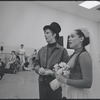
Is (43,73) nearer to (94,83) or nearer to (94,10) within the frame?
(94,83)

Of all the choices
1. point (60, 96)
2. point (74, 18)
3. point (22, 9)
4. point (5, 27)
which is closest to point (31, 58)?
point (5, 27)

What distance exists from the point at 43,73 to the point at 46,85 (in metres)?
0.13

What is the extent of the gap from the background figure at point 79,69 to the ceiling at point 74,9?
16.6 feet

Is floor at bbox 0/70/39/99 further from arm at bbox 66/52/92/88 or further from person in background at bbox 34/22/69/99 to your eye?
arm at bbox 66/52/92/88

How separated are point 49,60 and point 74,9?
571 cm

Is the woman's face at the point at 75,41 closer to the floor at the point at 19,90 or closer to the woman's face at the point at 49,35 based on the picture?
the woman's face at the point at 49,35

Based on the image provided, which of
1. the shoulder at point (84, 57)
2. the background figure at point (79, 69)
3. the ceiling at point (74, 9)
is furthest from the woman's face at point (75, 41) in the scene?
the ceiling at point (74, 9)

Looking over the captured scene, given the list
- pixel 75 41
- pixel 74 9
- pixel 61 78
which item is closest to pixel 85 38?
pixel 75 41

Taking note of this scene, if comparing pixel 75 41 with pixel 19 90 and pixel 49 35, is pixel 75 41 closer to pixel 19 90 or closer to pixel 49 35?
pixel 49 35

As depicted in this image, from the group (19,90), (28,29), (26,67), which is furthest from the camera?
(28,29)

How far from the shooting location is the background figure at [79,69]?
0.94 meters

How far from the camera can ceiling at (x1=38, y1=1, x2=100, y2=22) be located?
5934 mm

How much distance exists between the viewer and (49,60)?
4.40ft

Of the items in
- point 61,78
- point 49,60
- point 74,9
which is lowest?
point 61,78
